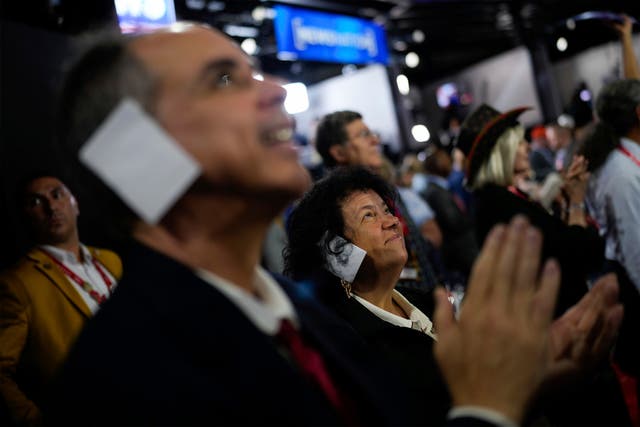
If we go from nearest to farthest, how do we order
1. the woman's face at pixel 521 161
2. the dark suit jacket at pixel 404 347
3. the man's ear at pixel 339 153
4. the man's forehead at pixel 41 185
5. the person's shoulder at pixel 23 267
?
the dark suit jacket at pixel 404 347 → the person's shoulder at pixel 23 267 → the man's forehead at pixel 41 185 → the woman's face at pixel 521 161 → the man's ear at pixel 339 153

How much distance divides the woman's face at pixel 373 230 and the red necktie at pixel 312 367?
91 centimetres

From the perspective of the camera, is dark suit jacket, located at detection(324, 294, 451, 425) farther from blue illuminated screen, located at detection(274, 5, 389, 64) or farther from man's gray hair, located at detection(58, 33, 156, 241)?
blue illuminated screen, located at detection(274, 5, 389, 64)

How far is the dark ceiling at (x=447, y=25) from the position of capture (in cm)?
851

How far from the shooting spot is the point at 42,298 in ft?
7.48

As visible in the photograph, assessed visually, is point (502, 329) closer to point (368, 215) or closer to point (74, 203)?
point (368, 215)

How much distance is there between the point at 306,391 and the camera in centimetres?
82

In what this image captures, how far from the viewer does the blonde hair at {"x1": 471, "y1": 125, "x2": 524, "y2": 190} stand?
9.12 ft

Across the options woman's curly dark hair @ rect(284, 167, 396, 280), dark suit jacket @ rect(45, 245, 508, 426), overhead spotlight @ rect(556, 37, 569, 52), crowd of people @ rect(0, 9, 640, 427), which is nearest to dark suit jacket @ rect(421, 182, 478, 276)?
woman's curly dark hair @ rect(284, 167, 396, 280)

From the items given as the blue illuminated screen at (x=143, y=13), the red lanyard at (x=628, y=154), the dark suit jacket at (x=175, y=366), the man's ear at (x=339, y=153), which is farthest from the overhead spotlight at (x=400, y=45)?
the dark suit jacket at (x=175, y=366)

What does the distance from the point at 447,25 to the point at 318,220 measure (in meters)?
11.0

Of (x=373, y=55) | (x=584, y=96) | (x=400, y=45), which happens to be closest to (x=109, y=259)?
(x=584, y=96)

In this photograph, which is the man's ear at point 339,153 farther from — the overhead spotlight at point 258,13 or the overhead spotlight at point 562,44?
the overhead spotlight at point 562,44

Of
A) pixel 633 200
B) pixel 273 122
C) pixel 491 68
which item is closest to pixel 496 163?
pixel 633 200

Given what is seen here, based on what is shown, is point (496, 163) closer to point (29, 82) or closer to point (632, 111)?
point (632, 111)
